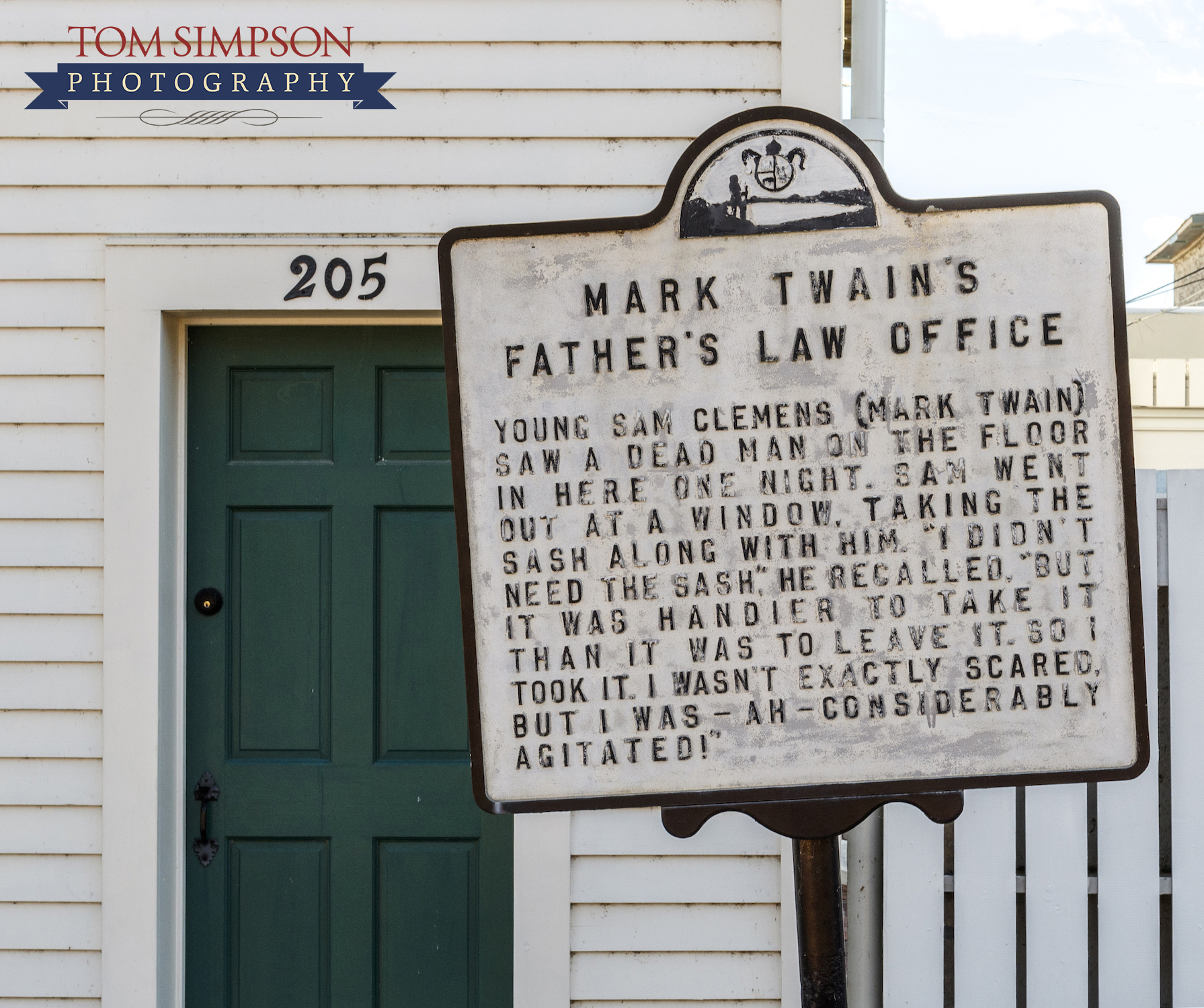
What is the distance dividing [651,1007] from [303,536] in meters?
1.77

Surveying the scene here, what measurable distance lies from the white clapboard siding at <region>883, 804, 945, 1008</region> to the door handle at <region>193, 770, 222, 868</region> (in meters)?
2.00

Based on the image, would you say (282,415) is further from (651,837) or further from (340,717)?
(651,837)

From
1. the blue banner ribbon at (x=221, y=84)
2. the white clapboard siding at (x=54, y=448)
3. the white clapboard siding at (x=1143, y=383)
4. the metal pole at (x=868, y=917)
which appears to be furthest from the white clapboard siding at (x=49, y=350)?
the white clapboard siding at (x=1143, y=383)

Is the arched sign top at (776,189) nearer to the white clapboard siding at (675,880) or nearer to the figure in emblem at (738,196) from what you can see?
the figure in emblem at (738,196)

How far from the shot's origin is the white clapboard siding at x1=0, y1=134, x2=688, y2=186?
2.68 meters

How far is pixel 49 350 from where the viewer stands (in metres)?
2.71

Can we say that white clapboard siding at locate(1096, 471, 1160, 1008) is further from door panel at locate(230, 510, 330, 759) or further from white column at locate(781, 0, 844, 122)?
door panel at locate(230, 510, 330, 759)

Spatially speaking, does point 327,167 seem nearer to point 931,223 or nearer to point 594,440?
point 594,440

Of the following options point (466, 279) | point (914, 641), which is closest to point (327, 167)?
point (466, 279)

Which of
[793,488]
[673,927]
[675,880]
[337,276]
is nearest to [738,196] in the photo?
[793,488]

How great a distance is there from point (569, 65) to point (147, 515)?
1.85 m

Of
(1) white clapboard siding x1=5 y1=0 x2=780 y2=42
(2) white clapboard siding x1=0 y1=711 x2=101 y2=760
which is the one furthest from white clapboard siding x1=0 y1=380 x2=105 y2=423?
(1) white clapboard siding x1=5 y1=0 x2=780 y2=42

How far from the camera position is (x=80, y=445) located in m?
2.70

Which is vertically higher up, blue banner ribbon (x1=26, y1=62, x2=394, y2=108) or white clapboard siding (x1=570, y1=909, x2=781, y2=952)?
blue banner ribbon (x1=26, y1=62, x2=394, y2=108)
